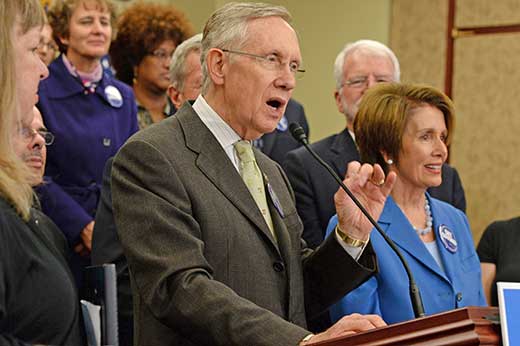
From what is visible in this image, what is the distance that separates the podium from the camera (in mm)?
1727

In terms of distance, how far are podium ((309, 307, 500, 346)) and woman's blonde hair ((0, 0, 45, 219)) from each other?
0.69m

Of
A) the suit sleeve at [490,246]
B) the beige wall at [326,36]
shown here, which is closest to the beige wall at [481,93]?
the beige wall at [326,36]

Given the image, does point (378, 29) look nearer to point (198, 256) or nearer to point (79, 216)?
point (79, 216)

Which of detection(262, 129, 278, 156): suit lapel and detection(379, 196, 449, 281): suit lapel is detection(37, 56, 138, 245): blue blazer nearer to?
detection(262, 129, 278, 156): suit lapel

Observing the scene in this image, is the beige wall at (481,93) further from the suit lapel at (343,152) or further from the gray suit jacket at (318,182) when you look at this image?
the suit lapel at (343,152)

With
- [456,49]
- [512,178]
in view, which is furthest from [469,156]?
[456,49]

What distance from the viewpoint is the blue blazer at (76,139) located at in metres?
3.49

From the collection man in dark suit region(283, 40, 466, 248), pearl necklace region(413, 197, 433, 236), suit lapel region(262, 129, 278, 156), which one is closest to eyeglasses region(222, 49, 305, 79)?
pearl necklace region(413, 197, 433, 236)

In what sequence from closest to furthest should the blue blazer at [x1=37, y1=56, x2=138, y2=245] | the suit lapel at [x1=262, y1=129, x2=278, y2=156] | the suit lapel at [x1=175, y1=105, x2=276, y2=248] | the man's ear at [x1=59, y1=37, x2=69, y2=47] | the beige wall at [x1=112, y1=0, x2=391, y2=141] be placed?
the suit lapel at [x1=175, y1=105, x2=276, y2=248] < the blue blazer at [x1=37, y1=56, x2=138, y2=245] < the man's ear at [x1=59, y1=37, x2=69, y2=47] < the suit lapel at [x1=262, y1=129, x2=278, y2=156] < the beige wall at [x1=112, y1=0, x2=391, y2=141]

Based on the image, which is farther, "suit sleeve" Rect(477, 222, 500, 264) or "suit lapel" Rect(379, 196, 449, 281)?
"suit sleeve" Rect(477, 222, 500, 264)

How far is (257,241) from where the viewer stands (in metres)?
2.33

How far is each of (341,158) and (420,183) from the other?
1.70 feet

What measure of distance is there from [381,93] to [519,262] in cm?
129

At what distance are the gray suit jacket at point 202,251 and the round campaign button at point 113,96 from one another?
139 cm
